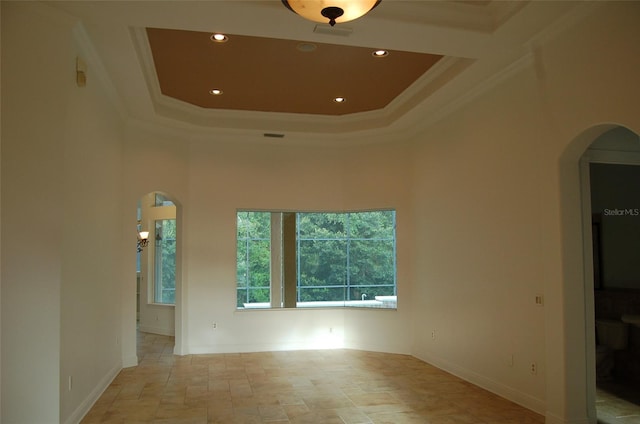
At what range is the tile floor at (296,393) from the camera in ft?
15.4

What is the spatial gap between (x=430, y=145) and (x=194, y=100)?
3.40m

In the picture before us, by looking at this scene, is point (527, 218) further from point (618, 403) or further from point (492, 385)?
point (618, 403)

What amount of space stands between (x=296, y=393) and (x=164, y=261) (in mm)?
5111

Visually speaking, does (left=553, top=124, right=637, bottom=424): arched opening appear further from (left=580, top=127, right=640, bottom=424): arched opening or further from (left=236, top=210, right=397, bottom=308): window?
(left=236, top=210, right=397, bottom=308): window

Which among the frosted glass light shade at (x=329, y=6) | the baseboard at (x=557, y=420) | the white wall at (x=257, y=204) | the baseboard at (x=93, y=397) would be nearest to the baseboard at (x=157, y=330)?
the white wall at (x=257, y=204)

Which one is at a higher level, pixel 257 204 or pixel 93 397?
pixel 257 204

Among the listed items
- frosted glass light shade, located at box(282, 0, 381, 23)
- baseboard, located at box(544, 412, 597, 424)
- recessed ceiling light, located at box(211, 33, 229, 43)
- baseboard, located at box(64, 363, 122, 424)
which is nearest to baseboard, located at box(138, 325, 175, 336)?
baseboard, located at box(64, 363, 122, 424)

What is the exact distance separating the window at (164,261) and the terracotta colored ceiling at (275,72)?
3240mm

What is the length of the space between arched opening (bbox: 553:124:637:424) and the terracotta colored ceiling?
2013 mm

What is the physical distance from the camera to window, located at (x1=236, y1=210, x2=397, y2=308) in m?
7.97

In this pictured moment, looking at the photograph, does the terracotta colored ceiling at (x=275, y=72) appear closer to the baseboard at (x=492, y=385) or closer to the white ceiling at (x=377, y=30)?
the white ceiling at (x=377, y=30)

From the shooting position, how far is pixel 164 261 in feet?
31.7

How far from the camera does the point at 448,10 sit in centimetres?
427

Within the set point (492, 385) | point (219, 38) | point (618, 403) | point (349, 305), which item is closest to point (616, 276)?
point (618, 403)
